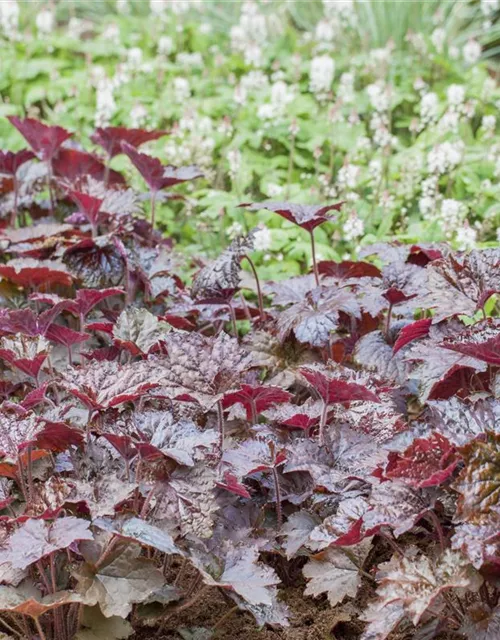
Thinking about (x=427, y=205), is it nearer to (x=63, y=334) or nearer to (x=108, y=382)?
(x=63, y=334)

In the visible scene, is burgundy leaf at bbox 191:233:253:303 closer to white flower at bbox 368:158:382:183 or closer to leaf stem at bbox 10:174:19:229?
leaf stem at bbox 10:174:19:229

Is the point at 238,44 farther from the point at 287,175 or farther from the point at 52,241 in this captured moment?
the point at 52,241

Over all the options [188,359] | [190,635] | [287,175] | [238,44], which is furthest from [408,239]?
[238,44]

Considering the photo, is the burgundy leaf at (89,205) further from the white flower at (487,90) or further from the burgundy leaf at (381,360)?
the white flower at (487,90)

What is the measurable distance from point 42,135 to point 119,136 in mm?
286

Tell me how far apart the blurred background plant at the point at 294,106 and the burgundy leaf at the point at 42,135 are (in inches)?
29.0

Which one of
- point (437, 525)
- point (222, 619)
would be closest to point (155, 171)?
point (222, 619)

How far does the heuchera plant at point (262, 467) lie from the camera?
1484mm

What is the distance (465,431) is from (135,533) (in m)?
0.63

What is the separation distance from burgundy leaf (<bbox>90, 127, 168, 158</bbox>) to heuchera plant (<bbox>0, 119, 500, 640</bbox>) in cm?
105

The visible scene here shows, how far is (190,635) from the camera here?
5.81 ft

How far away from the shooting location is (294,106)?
5.00 m

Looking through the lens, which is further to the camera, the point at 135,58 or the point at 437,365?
the point at 135,58

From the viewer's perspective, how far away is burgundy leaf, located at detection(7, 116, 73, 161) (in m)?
3.07
